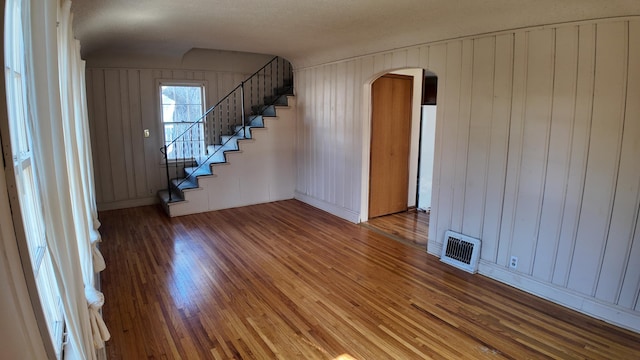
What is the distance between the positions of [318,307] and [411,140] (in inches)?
146

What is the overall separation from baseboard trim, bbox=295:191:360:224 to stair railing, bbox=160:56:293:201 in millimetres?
1560

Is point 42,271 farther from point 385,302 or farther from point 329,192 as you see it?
point 329,192

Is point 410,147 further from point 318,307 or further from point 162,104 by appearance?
point 162,104

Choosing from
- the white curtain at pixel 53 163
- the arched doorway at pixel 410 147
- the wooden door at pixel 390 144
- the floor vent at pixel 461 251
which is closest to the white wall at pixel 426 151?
the arched doorway at pixel 410 147

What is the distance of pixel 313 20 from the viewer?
3.90m

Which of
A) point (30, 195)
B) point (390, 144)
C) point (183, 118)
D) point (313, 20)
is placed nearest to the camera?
point (30, 195)

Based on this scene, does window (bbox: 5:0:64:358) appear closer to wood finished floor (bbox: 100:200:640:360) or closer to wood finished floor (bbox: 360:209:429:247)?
wood finished floor (bbox: 100:200:640:360)

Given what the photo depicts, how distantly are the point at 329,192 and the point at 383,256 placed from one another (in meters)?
2.05

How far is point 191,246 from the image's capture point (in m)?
4.54

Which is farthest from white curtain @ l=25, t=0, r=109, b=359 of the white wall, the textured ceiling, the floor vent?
the white wall

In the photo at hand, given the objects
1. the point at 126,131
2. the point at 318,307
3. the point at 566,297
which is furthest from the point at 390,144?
the point at 126,131

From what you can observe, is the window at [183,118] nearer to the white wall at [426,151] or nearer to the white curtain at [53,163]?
the white wall at [426,151]

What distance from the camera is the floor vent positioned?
3.82m

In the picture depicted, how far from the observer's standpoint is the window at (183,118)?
21.4 ft
